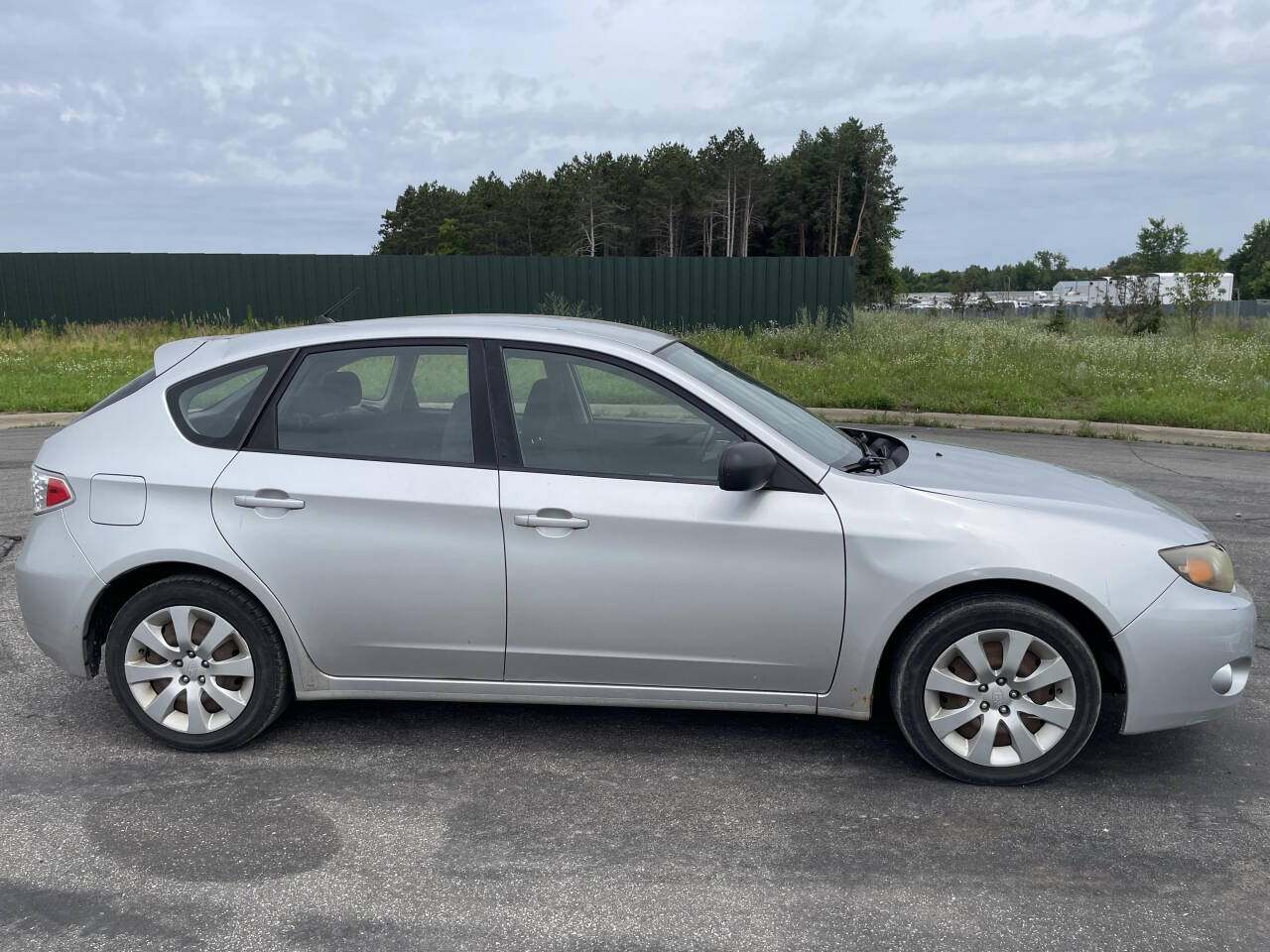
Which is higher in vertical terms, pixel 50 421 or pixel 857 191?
pixel 857 191

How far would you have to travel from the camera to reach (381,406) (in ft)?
14.2

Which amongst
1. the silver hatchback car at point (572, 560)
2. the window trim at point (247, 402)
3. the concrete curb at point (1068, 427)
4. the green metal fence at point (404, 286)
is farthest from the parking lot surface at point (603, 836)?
the green metal fence at point (404, 286)

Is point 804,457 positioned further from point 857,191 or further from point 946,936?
point 857,191

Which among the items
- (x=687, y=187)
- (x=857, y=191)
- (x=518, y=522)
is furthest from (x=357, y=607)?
(x=857, y=191)

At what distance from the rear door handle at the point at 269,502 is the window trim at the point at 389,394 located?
0.19 m

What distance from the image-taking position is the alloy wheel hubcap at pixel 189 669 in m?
4.21

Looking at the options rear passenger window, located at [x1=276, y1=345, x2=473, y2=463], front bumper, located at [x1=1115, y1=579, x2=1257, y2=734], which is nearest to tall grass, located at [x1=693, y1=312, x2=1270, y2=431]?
front bumper, located at [x1=1115, y1=579, x2=1257, y2=734]

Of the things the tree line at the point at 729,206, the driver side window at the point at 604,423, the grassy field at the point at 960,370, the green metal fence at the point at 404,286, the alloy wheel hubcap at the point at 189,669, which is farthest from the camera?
the tree line at the point at 729,206

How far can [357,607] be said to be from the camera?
4.15 m

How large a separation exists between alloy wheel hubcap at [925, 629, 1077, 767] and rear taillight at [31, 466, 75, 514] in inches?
134

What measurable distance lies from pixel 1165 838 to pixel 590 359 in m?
2.65

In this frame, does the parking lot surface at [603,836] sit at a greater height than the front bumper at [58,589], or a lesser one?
lesser

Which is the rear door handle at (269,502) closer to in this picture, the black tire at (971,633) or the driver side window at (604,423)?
the driver side window at (604,423)

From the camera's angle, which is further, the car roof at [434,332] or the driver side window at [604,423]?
the car roof at [434,332]
